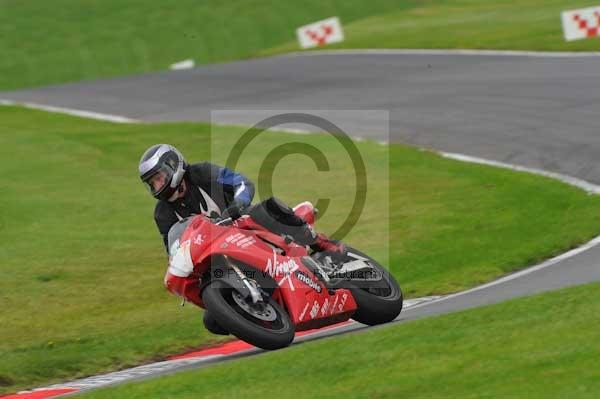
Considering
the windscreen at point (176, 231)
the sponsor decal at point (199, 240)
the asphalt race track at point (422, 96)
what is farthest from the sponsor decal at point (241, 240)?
the asphalt race track at point (422, 96)

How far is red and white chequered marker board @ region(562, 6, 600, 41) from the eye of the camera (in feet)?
97.9

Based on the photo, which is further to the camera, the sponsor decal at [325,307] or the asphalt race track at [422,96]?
the asphalt race track at [422,96]

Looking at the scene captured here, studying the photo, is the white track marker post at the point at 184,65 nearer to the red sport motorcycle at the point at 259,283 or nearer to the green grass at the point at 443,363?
the red sport motorcycle at the point at 259,283

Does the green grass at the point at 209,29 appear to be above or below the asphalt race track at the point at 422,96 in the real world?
below

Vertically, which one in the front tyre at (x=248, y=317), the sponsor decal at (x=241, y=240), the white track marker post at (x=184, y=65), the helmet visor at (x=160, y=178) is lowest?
the white track marker post at (x=184, y=65)

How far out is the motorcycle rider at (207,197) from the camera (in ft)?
33.4

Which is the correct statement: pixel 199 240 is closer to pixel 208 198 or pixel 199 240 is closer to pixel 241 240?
pixel 241 240

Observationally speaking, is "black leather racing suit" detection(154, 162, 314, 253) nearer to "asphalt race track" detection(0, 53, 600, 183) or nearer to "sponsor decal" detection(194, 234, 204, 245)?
"sponsor decal" detection(194, 234, 204, 245)

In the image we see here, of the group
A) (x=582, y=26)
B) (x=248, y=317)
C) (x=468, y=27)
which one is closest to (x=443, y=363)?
(x=248, y=317)

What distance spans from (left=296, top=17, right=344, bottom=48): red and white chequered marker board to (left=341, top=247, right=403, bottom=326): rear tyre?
26.0 m

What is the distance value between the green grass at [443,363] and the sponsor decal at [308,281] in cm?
76

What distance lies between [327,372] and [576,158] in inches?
423

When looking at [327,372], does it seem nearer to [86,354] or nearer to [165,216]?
[165,216]

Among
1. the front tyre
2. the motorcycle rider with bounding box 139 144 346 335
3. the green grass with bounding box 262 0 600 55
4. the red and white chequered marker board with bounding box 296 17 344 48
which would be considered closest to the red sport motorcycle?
the front tyre
